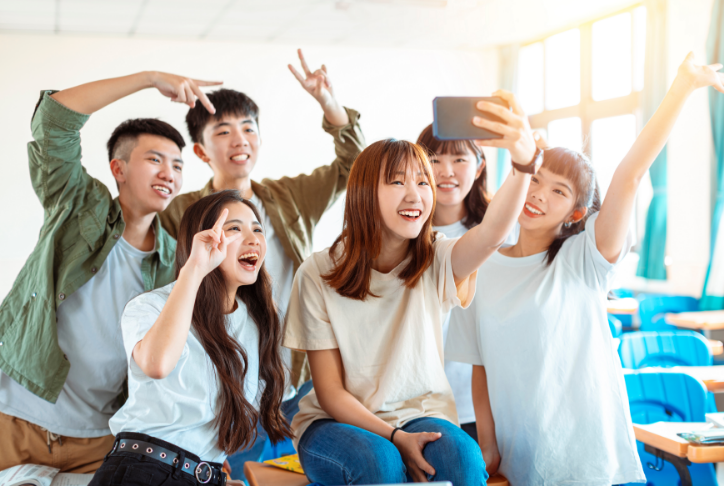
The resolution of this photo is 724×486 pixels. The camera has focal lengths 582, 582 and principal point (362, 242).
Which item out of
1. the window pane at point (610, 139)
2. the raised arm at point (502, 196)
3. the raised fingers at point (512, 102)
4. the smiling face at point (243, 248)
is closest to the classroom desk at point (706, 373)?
the raised arm at point (502, 196)

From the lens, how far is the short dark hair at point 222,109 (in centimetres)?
240

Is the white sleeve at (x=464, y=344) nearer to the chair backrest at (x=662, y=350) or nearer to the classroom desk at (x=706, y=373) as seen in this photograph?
the classroom desk at (x=706, y=373)

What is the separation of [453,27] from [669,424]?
6.44 metres

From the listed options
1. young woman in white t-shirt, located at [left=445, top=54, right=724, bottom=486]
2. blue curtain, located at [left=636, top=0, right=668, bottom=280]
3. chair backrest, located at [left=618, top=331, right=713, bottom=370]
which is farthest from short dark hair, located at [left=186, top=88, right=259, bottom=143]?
blue curtain, located at [left=636, top=0, right=668, bottom=280]

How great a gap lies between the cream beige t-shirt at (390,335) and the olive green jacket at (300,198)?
695mm

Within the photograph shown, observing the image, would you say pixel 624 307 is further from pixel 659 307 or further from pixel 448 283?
pixel 448 283

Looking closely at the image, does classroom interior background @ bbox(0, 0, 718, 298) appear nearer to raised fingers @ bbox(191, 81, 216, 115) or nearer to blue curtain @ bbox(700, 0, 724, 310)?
blue curtain @ bbox(700, 0, 724, 310)

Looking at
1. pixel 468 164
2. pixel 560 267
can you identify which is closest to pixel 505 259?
pixel 560 267

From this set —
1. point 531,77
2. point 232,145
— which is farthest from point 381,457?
point 531,77

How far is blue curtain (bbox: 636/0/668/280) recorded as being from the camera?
5969mm

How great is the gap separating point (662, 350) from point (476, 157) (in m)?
1.48

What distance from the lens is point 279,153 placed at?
761cm

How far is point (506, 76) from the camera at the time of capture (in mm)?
8352

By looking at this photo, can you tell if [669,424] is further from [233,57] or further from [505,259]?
[233,57]
